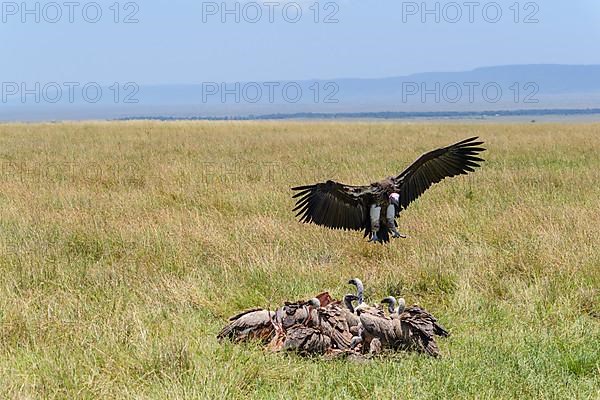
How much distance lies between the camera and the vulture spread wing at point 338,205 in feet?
21.7

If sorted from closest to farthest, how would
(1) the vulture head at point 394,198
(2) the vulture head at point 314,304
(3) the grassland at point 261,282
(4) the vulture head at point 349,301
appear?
(3) the grassland at point 261,282
(2) the vulture head at point 314,304
(4) the vulture head at point 349,301
(1) the vulture head at point 394,198

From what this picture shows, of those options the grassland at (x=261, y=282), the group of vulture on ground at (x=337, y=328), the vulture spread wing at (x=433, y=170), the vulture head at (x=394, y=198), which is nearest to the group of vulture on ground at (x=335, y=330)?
the group of vulture on ground at (x=337, y=328)

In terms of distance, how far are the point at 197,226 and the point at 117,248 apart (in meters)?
1.22

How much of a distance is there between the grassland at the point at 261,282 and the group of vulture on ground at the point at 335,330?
0.45ft

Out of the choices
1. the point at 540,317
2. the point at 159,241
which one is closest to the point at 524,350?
the point at 540,317

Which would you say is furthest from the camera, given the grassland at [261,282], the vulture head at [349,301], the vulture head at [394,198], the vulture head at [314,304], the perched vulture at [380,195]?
the perched vulture at [380,195]

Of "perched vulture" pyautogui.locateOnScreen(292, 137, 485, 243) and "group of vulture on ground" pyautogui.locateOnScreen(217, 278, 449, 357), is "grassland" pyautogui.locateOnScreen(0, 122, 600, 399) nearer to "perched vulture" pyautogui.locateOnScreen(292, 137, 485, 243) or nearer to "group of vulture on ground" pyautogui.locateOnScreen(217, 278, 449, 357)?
"group of vulture on ground" pyautogui.locateOnScreen(217, 278, 449, 357)

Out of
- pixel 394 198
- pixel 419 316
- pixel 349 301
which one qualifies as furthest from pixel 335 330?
pixel 394 198

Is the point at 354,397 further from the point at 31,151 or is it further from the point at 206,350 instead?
the point at 31,151

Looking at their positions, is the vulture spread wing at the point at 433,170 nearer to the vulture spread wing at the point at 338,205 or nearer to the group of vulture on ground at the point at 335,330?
the vulture spread wing at the point at 338,205

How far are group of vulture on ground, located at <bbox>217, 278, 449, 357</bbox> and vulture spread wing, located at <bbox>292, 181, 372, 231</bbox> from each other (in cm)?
144

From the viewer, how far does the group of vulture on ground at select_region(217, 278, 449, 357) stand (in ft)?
16.7

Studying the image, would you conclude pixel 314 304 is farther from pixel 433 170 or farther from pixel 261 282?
pixel 433 170

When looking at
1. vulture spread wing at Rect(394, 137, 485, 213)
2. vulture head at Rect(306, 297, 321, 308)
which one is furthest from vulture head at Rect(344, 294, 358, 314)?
vulture spread wing at Rect(394, 137, 485, 213)
